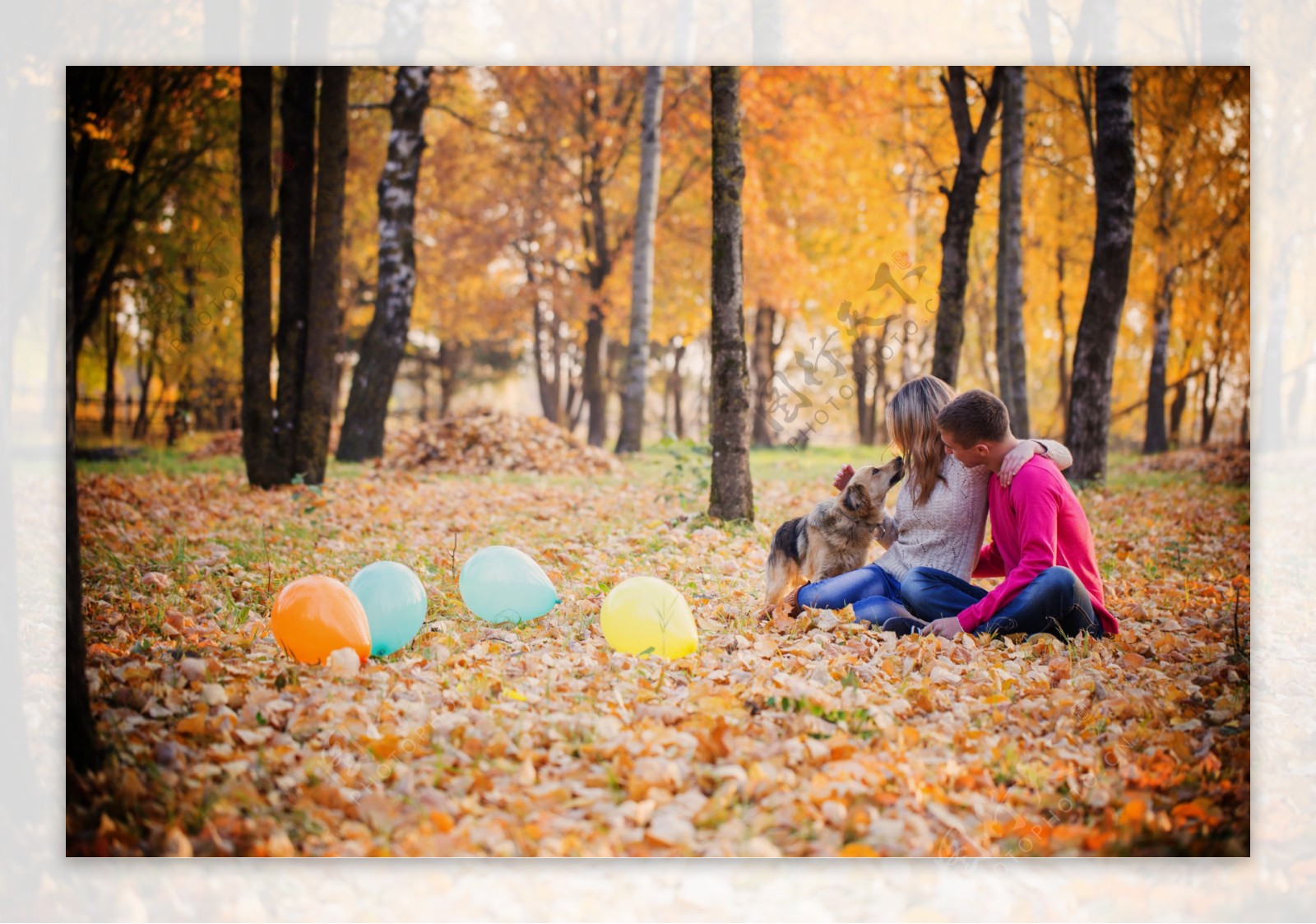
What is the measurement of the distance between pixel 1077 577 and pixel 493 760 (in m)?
2.37

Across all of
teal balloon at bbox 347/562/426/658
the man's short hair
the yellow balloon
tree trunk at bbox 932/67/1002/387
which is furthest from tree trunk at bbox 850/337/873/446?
teal balloon at bbox 347/562/426/658

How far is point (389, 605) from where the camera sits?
349cm

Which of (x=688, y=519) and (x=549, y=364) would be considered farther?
(x=549, y=364)

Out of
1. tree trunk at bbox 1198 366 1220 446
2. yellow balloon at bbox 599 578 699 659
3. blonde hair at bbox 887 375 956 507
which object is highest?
tree trunk at bbox 1198 366 1220 446

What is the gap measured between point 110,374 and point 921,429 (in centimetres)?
737

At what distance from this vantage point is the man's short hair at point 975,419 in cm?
358

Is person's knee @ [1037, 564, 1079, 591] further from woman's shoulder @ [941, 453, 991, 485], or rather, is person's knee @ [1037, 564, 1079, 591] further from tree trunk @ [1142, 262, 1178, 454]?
tree trunk @ [1142, 262, 1178, 454]

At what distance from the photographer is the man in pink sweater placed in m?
3.43

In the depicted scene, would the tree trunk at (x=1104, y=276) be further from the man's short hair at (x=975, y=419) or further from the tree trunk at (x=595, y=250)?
the tree trunk at (x=595, y=250)

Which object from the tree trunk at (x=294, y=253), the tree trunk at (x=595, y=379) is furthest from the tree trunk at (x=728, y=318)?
the tree trunk at (x=595, y=379)

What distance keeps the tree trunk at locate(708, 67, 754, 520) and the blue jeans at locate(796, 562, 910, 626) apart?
6.37 ft

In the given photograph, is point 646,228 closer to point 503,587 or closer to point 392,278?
point 392,278

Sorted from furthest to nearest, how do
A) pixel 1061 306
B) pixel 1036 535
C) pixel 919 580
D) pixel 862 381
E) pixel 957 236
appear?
pixel 862 381, pixel 1061 306, pixel 957 236, pixel 919 580, pixel 1036 535

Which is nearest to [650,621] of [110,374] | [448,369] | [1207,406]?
[1207,406]
